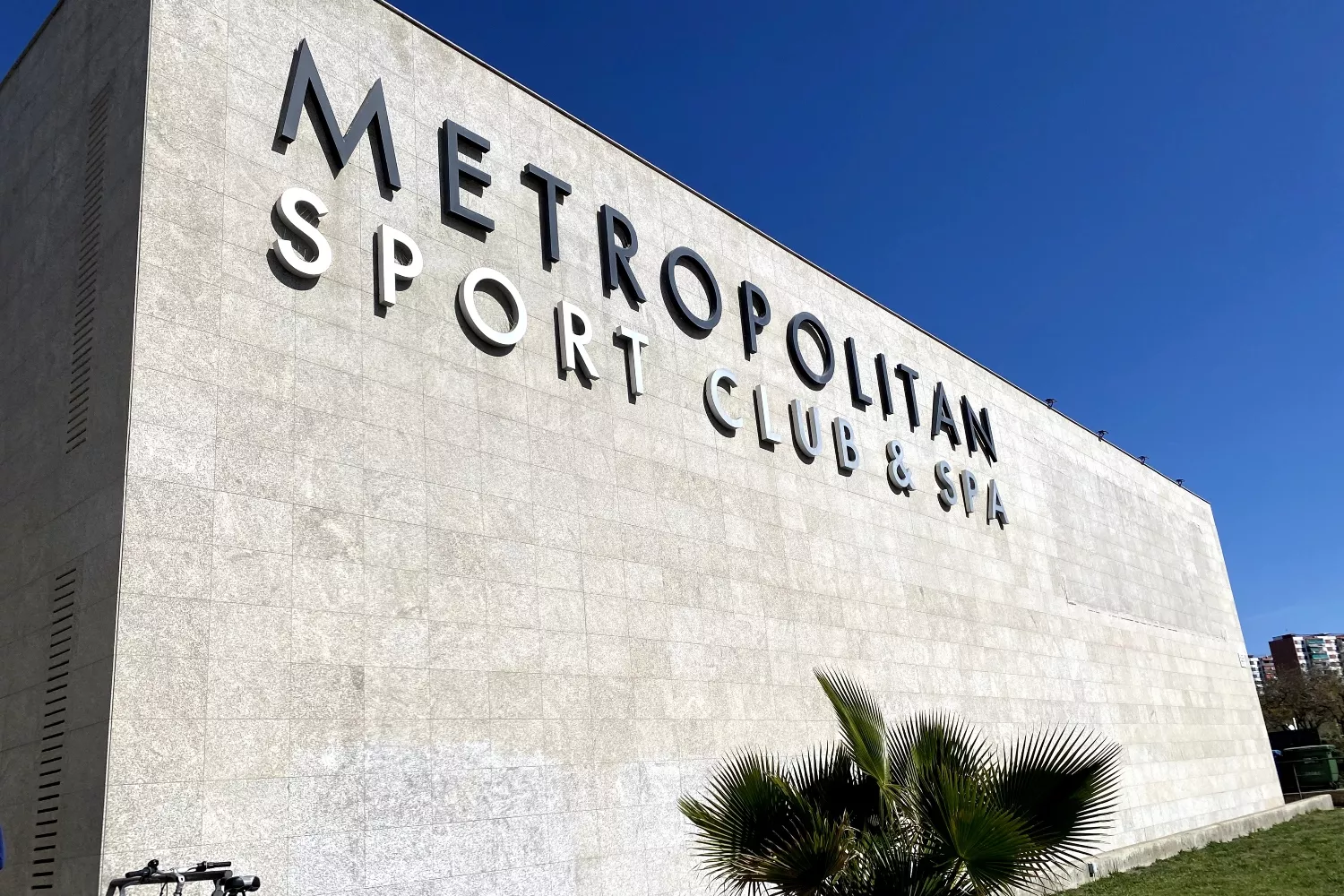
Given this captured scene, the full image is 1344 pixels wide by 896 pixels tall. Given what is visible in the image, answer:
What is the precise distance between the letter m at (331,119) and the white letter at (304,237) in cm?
65

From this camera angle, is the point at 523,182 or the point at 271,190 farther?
the point at 523,182

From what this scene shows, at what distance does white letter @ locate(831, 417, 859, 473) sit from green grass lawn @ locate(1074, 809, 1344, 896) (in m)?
8.24

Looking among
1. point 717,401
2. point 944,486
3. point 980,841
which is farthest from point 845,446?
point 980,841

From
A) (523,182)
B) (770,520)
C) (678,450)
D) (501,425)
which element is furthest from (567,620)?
(523,182)

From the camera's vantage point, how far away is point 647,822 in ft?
41.3

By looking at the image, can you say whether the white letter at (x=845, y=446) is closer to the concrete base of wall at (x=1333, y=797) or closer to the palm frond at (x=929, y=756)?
the palm frond at (x=929, y=756)

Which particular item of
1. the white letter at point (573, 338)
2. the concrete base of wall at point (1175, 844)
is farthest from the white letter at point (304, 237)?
the concrete base of wall at point (1175, 844)

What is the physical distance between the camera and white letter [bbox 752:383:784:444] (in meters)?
16.7

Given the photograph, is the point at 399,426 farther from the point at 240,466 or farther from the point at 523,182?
the point at 523,182

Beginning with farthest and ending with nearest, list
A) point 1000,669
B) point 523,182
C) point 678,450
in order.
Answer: point 1000,669, point 678,450, point 523,182

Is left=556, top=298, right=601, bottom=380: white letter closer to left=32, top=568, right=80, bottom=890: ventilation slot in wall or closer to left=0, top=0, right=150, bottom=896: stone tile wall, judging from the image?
left=0, top=0, right=150, bottom=896: stone tile wall

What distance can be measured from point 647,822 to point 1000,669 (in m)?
10.5

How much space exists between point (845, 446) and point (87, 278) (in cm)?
1180

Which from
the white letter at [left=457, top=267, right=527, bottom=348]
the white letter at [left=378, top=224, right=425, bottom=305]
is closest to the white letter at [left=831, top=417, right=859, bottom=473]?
the white letter at [left=457, top=267, right=527, bottom=348]
